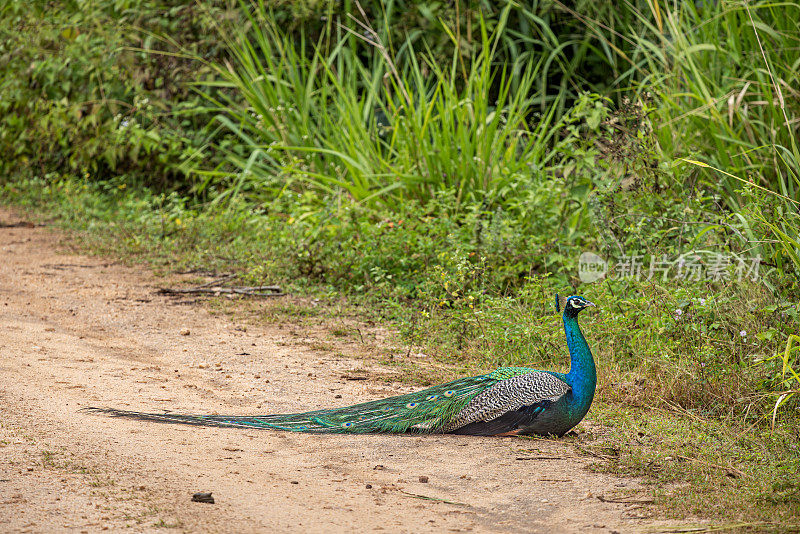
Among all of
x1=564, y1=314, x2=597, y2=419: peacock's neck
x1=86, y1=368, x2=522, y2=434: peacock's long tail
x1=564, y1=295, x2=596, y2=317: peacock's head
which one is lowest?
x1=86, y1=368, x2=522, y2=434: peacock's long tail

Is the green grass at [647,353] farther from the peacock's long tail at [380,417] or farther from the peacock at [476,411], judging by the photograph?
the peacock's long tail at [380,417]

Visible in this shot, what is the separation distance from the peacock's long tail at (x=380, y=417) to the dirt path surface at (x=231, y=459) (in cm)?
4

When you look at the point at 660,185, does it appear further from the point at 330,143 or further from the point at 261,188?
the point at 261,188

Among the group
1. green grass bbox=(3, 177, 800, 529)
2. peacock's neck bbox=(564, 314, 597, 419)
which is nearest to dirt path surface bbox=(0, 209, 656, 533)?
peacock's neck bbox=(564, 314, 597, 419)

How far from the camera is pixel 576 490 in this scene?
3.21 metres

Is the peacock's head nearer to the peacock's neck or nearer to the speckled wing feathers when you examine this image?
the peacock's neck

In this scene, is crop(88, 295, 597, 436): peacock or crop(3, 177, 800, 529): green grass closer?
crop(3, 177, 800, 529): green grass

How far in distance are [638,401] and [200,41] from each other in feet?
21.9

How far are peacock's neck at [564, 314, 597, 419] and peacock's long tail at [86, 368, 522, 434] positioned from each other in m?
0.33

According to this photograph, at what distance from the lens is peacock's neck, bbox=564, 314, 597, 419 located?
12.1 ft

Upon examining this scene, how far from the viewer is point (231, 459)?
345 cm

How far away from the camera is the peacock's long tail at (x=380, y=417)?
3768mm

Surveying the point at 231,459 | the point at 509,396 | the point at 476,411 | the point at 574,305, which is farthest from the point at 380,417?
the point at 574,305

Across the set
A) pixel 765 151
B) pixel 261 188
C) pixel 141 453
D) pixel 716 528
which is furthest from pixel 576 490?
pixel 261 188
